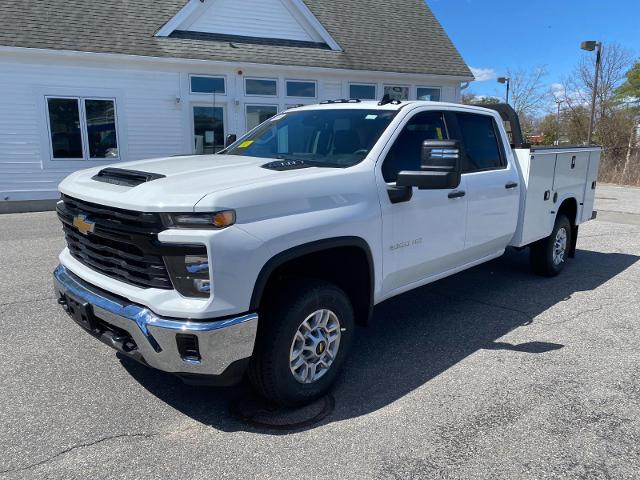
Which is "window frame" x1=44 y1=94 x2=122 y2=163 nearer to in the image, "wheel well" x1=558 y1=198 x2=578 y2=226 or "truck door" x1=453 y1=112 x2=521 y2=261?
"truck door" x1=453 y1=112 x2=521 y2=261

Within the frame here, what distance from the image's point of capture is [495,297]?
18.8ft

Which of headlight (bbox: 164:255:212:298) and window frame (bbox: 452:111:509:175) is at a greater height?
window frame (bbox: 452:111:509:175)

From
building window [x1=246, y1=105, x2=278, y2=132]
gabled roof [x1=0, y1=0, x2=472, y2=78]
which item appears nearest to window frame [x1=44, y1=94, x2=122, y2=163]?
gabled roof [x1=0, y1=0, x2=472, y2=78]

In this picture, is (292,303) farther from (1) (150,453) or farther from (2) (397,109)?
(2) (397,109)

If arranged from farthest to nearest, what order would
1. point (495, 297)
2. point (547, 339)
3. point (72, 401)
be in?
point (495, 297) → point (547, 339) → point (72, 401)

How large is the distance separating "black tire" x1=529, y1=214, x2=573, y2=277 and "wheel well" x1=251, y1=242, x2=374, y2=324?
3.53m

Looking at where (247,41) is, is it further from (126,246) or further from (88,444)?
(88,444)

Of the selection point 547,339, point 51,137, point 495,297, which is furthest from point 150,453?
point 51,137

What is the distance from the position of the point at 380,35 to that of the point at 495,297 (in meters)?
13.7

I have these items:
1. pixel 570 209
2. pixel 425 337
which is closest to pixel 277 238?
pixel 425 337

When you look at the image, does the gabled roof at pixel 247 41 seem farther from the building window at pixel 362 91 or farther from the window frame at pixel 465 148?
the window frame at pixel 465 148

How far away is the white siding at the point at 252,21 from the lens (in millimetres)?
14086

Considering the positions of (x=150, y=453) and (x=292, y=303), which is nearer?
(x=150, y=453)

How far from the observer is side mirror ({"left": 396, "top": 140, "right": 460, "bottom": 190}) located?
11.1 feet
